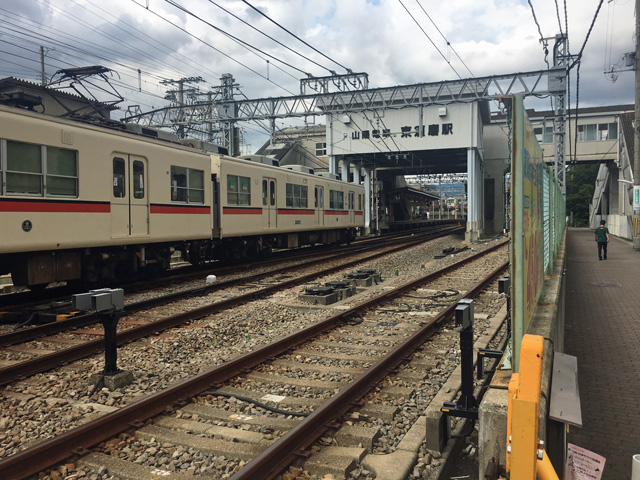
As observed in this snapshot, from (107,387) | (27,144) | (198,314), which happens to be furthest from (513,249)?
(27,144)

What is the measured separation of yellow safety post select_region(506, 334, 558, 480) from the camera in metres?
2.49

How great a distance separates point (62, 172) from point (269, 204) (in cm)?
828

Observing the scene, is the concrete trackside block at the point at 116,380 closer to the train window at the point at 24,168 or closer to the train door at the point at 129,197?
the train window at the point at 24,168

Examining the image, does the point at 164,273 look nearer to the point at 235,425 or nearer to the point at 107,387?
the point at 107,387

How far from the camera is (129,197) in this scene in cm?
1062

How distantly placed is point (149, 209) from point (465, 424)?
884 centimetres

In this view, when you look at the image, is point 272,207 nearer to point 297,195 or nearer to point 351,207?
point 297,195

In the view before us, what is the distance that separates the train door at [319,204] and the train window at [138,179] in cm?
1050

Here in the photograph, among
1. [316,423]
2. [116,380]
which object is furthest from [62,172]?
[316,423]

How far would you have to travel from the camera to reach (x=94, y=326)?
7.81 metres

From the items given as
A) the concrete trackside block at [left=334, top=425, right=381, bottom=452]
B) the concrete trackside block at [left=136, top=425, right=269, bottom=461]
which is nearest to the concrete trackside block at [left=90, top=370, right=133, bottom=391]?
the concrete trackside block at [left=136, top=425, right=269, bottom=461]

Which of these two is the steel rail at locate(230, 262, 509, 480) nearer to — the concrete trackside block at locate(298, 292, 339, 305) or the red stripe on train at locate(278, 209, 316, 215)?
the concrete trackside block at locate(298, 292, 339, 305)

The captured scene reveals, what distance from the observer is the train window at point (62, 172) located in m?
8.76

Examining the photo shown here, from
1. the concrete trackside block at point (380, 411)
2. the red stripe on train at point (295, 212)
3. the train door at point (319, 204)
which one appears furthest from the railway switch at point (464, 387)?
the train door at point (319, 204)
